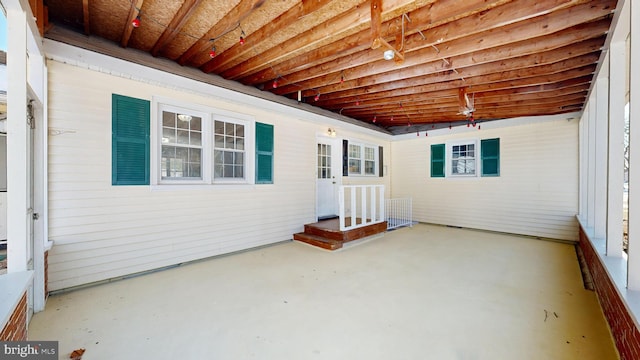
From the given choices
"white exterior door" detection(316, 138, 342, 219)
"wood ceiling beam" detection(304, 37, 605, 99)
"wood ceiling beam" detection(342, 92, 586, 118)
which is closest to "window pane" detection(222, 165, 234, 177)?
"white exterior door" detection(316, 138, 342, 219)

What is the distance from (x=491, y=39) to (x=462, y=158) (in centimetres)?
495

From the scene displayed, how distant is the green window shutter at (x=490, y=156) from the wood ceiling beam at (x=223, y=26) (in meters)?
6.80

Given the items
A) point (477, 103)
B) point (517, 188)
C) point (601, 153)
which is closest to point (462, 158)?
point (517, 188)

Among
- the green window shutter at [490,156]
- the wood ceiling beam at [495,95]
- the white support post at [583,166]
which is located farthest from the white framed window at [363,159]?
the white support post at [583,166]

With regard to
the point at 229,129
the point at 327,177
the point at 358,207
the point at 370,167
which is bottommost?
the point at 358,207

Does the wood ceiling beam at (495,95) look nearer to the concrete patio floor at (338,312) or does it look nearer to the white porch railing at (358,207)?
the white porch railing at (358,207)

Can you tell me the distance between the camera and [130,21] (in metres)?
3.32

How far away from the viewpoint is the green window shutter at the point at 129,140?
3.72 meters

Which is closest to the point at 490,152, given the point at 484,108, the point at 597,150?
the point at 484,108

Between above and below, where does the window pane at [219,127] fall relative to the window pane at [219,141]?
above

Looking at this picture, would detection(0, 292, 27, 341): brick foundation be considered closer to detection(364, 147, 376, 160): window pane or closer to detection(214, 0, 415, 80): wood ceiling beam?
detection(214, 0, 415, 80): wood ceiling beam

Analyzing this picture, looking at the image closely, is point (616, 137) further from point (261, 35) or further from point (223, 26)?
point (223, 26)

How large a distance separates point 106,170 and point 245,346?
3097mm

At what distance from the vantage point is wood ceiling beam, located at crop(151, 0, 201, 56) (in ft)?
9.80
